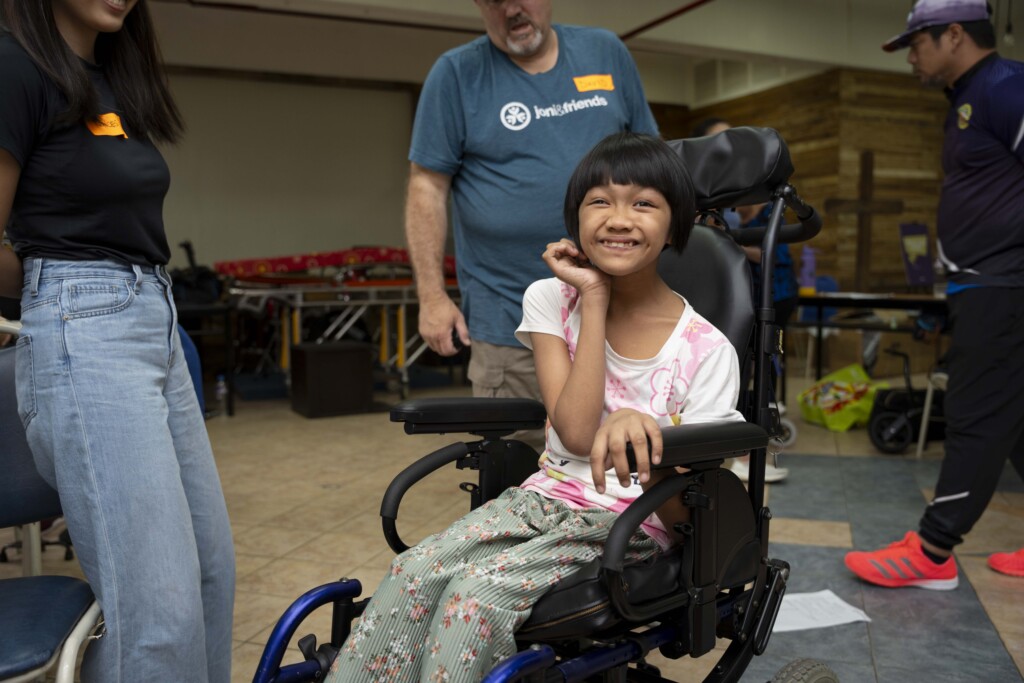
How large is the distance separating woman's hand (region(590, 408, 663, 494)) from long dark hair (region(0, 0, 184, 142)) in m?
0.85

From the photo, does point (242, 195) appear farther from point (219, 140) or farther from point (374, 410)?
point (374, 410)

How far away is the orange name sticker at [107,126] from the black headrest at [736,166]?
922mm

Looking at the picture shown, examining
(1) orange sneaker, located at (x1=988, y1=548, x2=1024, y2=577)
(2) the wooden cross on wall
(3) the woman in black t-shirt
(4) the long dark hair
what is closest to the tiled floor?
(1) orange sneaker, located at (x1=988, y1=548, x2=1024, y2=577)

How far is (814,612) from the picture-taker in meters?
2.26

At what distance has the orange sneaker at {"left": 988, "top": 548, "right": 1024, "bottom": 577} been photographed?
254 cm

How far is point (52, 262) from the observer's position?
1232mm

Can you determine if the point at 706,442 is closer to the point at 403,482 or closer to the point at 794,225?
the point at 403,482

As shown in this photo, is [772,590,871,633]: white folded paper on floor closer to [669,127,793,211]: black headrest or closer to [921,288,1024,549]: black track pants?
[921,288,1024,549]: black track pants

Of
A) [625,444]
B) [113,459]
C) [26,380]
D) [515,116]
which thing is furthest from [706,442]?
[515,116]

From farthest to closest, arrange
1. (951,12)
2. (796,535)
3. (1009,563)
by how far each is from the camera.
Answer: (796,535) → (1009,563) → (951,12)

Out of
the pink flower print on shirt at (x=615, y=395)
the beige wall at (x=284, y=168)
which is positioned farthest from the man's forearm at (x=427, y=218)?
the beige wall at (x=284, y=168)

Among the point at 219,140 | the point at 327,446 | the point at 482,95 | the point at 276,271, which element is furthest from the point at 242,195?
the point at 482,95

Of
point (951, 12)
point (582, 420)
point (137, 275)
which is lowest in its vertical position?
point (582, 420)

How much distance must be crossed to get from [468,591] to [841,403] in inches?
164
